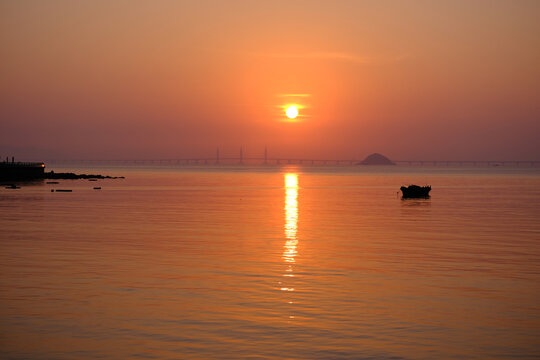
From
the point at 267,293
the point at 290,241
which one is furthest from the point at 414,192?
the point at 267,293

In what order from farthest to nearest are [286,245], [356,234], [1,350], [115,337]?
1. [356,234]
2. [286,245]
3. [115,337]
4. [1,350]

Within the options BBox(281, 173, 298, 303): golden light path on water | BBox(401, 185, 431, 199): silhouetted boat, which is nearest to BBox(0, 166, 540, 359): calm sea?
BBox(281, 173, 298, 303): golden light path on water

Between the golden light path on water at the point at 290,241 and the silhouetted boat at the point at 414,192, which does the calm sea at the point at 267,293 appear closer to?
the golden light path on water at the point at 290,241

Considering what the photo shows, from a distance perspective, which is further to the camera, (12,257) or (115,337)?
(12,257)

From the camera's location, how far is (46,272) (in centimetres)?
2859

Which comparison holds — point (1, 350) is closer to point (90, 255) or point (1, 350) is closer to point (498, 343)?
point (498, 343)

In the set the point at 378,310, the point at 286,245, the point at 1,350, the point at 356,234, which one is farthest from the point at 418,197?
the point at 1,350

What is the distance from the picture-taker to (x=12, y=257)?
33219 mm

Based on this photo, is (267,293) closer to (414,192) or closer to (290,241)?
(290,241)

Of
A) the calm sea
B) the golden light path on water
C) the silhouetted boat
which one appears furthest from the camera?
the silhouetted boat

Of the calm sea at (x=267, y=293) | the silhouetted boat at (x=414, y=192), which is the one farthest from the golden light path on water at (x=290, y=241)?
the silhouetted boat at (x=414, y=192)

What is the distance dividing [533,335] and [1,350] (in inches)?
549

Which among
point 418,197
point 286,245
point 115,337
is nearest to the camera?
point 115,337

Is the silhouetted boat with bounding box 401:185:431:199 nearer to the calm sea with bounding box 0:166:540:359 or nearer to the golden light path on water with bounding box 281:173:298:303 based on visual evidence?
the golden light path on water with bounding box 281:173:298:303
